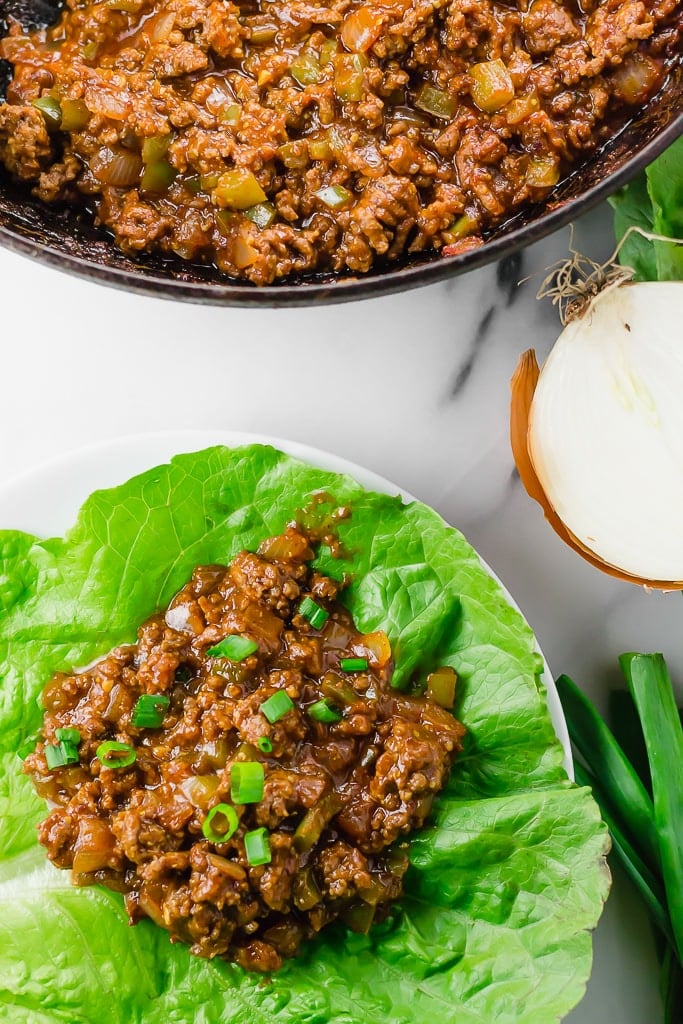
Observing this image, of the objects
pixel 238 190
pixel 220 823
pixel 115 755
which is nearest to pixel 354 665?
pixel 220 823

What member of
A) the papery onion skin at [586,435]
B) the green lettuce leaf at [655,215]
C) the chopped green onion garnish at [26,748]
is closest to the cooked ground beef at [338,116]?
the green lettuce leaf at [655,215]

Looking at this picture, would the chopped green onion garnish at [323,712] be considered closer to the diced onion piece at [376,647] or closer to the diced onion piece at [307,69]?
the diced onion piece at [376,647]

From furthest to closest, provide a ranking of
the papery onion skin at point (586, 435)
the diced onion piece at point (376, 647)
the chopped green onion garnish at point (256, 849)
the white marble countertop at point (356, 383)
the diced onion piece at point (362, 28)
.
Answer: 1. the white marble countertop at point (356, 383)
2. the papery onion skin at point (586, 435)
3. the diced onion piece at point (376, 647)
4. the diced onion piece at point (362, 28)
5. the chopped green onion garnish at point (256, 849)

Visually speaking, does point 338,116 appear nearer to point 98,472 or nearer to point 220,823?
point 98,472

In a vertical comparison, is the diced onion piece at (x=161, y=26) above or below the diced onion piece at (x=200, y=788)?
above

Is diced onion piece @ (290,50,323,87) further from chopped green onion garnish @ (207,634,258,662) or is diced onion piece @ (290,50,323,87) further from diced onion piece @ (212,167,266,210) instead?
chopped green onion garnish @ (207,634,258,662)

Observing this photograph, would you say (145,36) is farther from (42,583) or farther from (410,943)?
(410,943)

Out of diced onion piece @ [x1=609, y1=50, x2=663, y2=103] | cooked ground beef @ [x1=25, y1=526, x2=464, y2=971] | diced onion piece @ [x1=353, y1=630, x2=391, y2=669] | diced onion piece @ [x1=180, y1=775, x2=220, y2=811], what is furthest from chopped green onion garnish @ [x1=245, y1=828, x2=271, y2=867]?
diced onion piece @ [x1=609, y1=50, x2=663, y2=103]

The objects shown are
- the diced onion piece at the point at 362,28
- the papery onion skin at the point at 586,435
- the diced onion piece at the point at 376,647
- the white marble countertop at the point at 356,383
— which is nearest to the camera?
the diced onion piece at the point at 362,28
